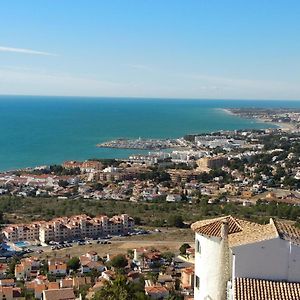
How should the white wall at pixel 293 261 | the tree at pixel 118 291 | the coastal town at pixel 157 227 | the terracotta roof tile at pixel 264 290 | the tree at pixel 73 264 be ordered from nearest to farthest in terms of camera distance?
1. the terracotta roof tile at pixel 264 290
2. the white wall at pixel 293 261
3. the coastal town at pixel 157 227
4. the tree at pixel 118 291
5. the tree at pixel 73 264

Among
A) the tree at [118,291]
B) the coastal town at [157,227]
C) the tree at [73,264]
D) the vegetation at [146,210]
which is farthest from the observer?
the vegetation at [146,210]

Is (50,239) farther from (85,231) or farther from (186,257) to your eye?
(186,257)

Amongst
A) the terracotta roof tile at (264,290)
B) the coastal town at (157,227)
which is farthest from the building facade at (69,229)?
the terracotta roof tile at (264,290)

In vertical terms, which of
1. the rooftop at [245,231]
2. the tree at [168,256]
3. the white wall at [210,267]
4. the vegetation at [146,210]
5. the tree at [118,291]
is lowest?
the vegetation at [146,210]

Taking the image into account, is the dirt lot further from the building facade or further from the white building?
the white building

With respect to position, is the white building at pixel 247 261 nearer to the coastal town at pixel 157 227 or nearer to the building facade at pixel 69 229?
the coastal town at pixel 157 227

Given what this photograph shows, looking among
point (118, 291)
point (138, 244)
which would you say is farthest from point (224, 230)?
point (138, 244)

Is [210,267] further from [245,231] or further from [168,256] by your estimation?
[168,256]
